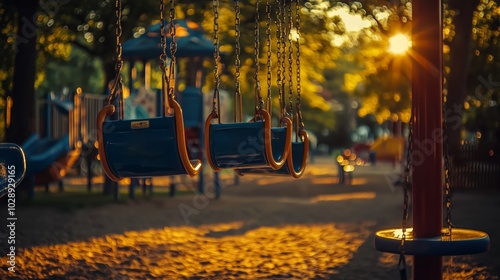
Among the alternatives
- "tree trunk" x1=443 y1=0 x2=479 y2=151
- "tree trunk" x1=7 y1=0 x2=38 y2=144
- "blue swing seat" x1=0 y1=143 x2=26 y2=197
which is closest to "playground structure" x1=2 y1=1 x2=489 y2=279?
"blue swing seat" x1=0 y1=143 x2=26 y2=197

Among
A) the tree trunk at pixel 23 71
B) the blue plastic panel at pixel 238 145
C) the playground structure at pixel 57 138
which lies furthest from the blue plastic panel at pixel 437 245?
the playground structure at pixel 57 138

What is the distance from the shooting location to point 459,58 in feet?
51.5

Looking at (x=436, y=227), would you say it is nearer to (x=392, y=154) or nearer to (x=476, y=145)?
(x=476, y=145)

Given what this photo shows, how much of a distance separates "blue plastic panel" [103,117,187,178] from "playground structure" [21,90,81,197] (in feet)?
36.4

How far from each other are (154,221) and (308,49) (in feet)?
27.8

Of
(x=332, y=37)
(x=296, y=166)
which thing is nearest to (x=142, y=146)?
(x=296, y=166)

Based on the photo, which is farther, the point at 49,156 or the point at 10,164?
the point at 49,156

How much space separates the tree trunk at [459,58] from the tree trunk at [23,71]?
7.91 meters

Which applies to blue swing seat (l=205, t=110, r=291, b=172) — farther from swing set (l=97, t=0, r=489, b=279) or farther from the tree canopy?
the tree canopy

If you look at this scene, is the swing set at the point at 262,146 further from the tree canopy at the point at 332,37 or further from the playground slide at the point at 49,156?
the playground slide at the point at 49,156

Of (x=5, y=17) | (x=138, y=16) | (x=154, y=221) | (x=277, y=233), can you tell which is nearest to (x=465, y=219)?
(x=277, y=233)

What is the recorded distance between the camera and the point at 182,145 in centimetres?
547

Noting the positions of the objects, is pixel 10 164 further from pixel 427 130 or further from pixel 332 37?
pixel 332 37

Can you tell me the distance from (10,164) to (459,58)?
10985 mm
